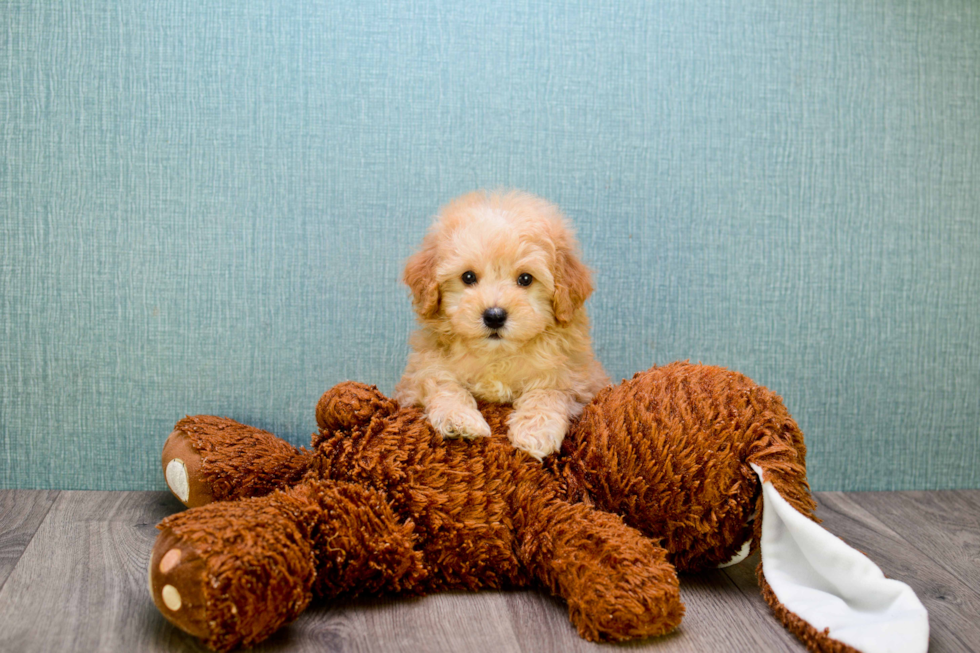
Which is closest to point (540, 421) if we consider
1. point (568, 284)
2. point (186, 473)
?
point (568, 284)

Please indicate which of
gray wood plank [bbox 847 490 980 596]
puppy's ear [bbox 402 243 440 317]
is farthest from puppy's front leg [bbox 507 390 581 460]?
gray wood plank [bbox 847 490 980 596]

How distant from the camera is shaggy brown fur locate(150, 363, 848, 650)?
1.46 meters

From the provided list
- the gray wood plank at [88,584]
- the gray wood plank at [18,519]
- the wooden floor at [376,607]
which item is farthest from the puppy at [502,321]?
the gray wood plank at [18,519]

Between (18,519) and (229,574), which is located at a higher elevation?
(229,574)

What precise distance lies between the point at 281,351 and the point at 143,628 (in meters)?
0.93

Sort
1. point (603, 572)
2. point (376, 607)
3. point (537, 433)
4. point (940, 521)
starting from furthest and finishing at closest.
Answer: point (940, 521), point (537, 433), point (376, 607), point (603, 572)

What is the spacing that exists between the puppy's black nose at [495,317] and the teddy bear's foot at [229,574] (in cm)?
57

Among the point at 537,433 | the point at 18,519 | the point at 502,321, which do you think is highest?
the point at 502,321

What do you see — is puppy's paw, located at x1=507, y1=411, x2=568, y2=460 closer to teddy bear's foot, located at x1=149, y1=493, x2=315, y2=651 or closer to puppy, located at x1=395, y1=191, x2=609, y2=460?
puppy, located at x1=395, y1=191, x2=609, y2=460

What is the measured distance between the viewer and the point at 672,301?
2.34 m

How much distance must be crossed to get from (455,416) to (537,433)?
7.1 inches

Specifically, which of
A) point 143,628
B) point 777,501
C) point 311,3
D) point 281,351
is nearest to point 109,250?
point 281,351

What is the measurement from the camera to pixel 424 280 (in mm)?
1763

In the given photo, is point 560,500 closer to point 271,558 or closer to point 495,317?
point 495,317
